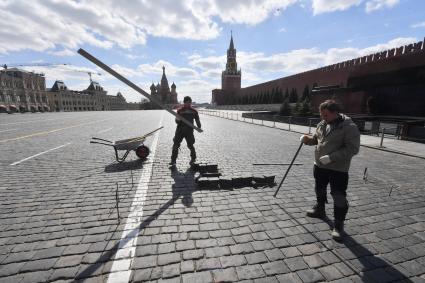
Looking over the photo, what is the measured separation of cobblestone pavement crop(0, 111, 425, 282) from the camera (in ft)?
8.80

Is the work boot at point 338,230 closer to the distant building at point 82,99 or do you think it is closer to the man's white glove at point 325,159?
the man's white glove at point 325,159

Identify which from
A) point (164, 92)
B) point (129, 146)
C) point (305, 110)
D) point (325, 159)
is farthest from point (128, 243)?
point (164, 92)

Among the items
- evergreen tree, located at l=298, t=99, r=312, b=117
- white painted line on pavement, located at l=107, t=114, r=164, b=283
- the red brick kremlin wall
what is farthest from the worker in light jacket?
evergreen tree, located at l=298, t=99, r=312, b=117

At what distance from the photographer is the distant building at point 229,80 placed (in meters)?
124

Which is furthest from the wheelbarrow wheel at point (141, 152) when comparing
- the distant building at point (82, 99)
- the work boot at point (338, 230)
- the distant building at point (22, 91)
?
the distant building at point (82, 99)

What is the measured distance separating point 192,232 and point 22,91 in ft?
390

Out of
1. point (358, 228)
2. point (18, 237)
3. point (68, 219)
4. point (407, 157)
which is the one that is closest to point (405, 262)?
point (358, 228)

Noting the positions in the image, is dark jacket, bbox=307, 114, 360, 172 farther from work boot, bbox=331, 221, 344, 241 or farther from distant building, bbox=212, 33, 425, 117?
distant building, bbox=212, 33, 425, 117

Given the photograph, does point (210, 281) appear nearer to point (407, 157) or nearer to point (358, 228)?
point (358, 228)

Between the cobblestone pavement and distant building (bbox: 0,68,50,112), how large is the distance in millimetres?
98587

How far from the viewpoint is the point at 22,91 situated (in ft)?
303

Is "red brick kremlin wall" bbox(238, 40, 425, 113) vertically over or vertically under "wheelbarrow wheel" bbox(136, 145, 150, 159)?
over

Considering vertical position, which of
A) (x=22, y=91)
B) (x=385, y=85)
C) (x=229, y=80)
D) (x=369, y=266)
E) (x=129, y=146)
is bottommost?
(x=369, y=266)

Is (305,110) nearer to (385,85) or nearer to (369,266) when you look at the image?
(385,85)
